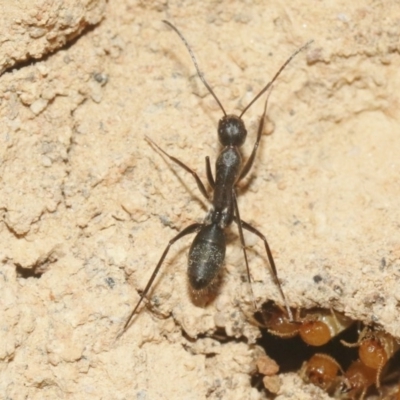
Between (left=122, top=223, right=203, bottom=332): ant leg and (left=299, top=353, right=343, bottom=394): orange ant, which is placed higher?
(left=122, top=223, right=203, bottom=332): ant leg

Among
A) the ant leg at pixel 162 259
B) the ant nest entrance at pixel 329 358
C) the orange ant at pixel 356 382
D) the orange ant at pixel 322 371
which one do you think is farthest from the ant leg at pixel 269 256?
the orange ant at pixel 356 382

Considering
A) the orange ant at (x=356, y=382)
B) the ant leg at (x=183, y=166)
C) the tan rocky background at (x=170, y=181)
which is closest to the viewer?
the tan rocky background at (x=170, y=181)

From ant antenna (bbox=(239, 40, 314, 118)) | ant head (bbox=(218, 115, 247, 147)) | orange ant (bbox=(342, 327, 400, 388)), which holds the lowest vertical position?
orange ant (bbox=(342, 327, 400, 388))

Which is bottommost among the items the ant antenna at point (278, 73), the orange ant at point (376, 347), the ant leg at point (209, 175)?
the orange ant at point (376, 347)

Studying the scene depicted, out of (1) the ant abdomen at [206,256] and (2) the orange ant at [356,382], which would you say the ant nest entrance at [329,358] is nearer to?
(2) the orange ant at [356,382]

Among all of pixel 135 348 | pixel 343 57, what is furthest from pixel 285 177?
pixel 135 348

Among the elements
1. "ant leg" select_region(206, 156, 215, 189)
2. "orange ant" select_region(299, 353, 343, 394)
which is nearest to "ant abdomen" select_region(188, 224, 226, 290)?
"ant leg" select_region(206, 156, 215, 189)

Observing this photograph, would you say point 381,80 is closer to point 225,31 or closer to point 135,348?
point 225,31

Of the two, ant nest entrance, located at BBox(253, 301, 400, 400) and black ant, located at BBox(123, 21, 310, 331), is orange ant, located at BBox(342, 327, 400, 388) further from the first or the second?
black ant, located at BBox(123, 21, 310, 331)
